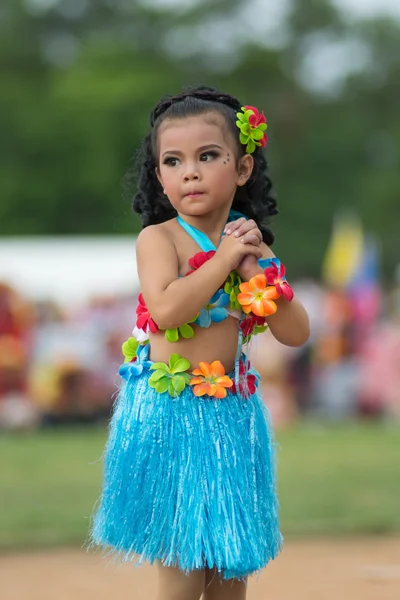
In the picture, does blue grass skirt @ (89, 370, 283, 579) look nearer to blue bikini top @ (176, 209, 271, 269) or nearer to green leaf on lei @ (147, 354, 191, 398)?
green leaf on lei @ (147, 354, 191, 398)

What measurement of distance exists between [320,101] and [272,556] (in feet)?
106

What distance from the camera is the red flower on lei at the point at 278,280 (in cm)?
293

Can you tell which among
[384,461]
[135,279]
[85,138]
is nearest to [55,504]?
[384,461]

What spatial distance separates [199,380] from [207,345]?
0.11 metres

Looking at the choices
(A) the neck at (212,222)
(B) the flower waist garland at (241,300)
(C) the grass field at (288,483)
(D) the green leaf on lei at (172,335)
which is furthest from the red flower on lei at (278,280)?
(C) the grass field at (288,483)

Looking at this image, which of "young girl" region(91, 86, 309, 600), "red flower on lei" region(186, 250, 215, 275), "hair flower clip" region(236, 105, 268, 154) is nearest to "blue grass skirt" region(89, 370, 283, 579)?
"young girl" region(91, 86, 309, 600)

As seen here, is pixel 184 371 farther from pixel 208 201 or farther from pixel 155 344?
pixel 208 201

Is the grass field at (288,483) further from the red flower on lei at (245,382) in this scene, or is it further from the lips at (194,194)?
the lips at (194,194)

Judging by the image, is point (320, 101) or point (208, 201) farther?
point (320, 101)

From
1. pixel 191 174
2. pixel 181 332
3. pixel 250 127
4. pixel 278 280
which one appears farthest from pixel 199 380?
pixel 250 127

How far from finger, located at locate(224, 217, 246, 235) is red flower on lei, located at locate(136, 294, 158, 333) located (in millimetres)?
353

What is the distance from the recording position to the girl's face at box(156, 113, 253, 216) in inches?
116

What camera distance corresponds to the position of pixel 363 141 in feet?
108

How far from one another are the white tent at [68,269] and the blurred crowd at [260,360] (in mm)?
138
